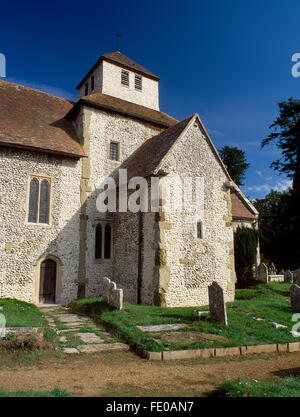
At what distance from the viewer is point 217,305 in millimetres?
8930

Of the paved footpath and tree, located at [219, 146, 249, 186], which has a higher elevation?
tree, located at [219, 146, 249, 186]

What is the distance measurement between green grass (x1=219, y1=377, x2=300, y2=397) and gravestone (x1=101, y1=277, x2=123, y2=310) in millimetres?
5581

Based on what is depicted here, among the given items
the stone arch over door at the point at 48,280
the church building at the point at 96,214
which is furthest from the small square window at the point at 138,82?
the stone arch over door at the point at 48,280

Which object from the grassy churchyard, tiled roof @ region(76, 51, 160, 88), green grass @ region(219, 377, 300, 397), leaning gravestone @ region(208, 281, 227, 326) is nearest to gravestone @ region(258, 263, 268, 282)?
the grassy churchyard

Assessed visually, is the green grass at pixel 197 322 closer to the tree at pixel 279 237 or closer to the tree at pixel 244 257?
the tree at pixel 244 257

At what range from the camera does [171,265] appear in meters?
11.9

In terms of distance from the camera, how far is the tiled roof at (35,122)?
531 inches

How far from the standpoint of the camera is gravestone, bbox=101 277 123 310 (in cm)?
1003

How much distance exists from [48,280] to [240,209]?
1489cm

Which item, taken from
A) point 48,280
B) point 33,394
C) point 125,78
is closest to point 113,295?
point 48,280

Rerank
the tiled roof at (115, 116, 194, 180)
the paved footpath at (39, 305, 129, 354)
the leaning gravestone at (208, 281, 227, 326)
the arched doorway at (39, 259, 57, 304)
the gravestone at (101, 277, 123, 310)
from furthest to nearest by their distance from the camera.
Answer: the arched doorway at (39, 259, 57, 304), the tiled roof at (115, 116, 194, 180), the gravestone at (101, 277, 123, 310), the leaning gravestone at (208, 281, 227, 326), the paved footpath at (39, 305, 129, 354)

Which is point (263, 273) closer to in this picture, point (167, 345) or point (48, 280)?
point (48, 280)

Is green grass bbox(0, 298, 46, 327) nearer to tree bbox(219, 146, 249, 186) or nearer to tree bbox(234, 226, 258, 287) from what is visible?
tree bbox(234, 226, 258, 287)

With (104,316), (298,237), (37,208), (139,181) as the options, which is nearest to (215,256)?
(139,181)
